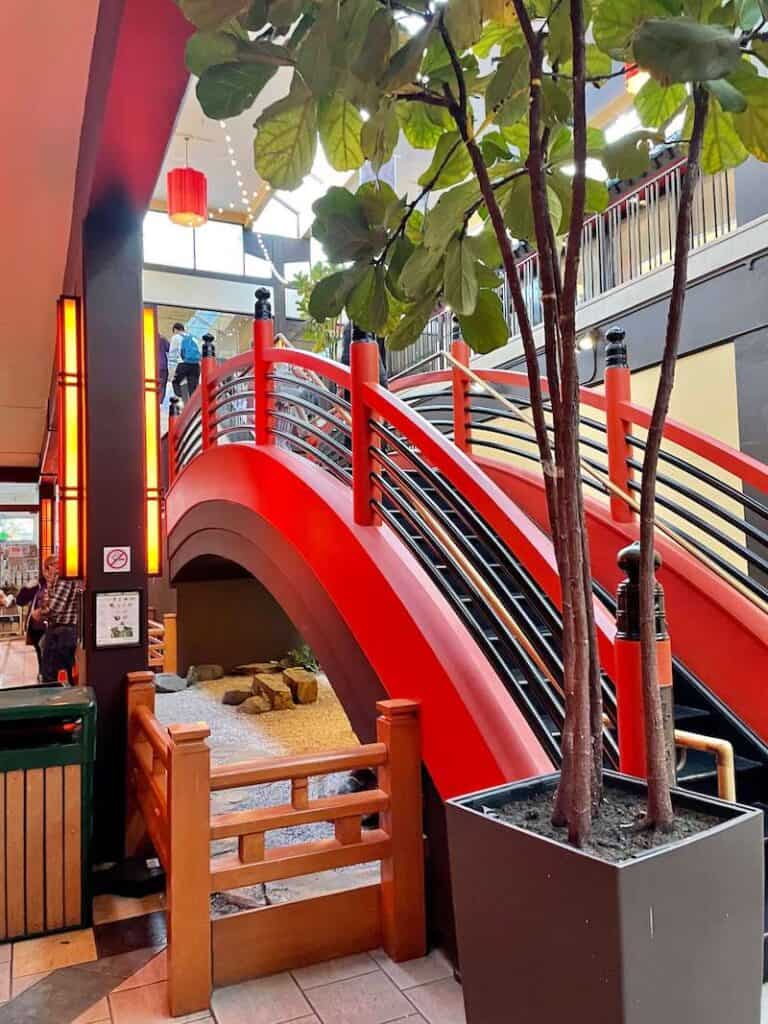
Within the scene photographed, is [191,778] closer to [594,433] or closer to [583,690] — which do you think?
[583,690]

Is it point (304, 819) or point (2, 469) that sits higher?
point (2, 469)

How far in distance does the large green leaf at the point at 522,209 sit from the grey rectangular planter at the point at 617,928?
44.2 inches

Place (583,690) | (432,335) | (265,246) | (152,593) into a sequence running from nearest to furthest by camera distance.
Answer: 1. (583,690)
2. (152,593)
3. (432,335)
4. (265,246)

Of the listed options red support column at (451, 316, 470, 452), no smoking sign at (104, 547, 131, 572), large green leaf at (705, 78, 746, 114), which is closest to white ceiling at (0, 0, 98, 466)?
no smoking sign at (104, 547, 131, 572)

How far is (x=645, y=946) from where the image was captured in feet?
3.13

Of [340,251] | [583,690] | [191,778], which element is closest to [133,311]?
[191,778]

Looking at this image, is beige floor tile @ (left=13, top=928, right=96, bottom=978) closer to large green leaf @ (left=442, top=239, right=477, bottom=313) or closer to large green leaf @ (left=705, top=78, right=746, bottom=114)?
large green leaf @ (left=442, top=239, right=477, bottom=313)

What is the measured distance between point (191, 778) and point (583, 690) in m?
1.80

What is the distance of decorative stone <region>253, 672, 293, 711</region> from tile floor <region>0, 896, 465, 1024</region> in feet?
15.7

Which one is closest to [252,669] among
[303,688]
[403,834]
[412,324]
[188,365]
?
[303,688]

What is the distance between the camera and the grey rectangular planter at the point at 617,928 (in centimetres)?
95

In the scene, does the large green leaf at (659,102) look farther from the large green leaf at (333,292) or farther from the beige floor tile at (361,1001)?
the beige floor tile at (361,1001)

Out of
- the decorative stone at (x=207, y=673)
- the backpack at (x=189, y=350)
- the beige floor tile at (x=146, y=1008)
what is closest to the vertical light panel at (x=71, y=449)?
the beige floor tile at (x=146, y=1008)

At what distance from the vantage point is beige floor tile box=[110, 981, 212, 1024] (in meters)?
2.43
